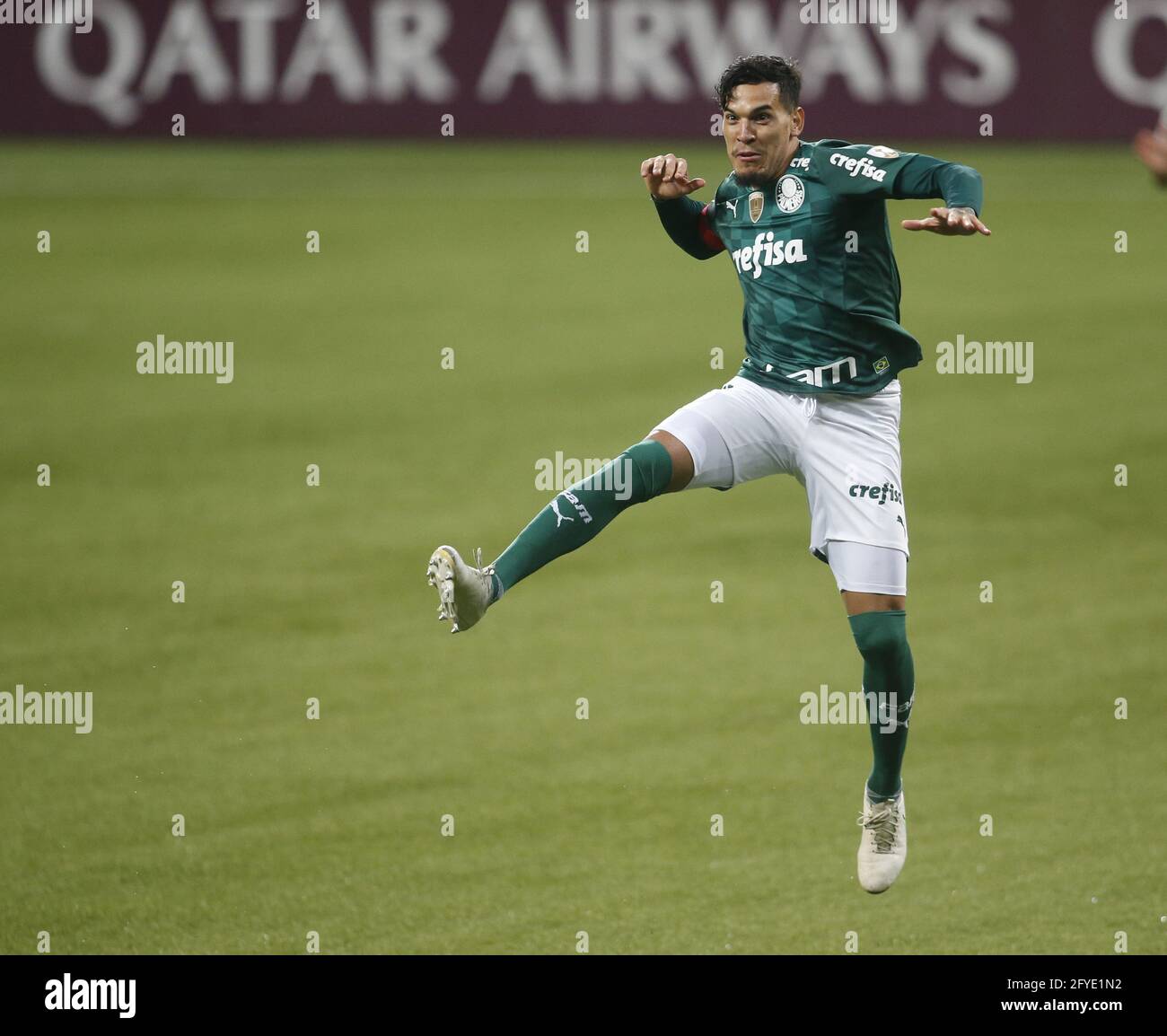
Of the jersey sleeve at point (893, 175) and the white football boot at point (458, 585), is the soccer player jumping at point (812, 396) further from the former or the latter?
the white football boot at point (458, 585)

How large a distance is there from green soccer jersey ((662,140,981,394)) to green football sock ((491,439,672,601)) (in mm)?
874

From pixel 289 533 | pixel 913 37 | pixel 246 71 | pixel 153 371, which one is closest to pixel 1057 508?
pixel 289 533

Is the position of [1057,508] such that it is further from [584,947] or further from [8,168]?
[8,168]

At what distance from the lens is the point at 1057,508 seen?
63.0ft

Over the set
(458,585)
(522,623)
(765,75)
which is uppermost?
(765,75)

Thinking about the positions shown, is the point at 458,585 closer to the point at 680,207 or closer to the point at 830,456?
the point at 830,456

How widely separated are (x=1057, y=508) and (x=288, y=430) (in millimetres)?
8807

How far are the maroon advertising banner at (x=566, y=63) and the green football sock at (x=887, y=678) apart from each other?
25.2 m

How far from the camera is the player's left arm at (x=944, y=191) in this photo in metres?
8.02

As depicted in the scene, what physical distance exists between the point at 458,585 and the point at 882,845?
268cm

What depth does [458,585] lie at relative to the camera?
28.0 ft
